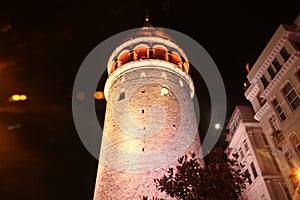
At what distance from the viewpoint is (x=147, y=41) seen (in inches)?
1174

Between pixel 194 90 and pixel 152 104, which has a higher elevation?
pixel 194 90

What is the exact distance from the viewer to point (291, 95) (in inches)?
727

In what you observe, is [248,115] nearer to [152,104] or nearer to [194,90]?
[194,90]

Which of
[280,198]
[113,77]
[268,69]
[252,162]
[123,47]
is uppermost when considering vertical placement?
[123,47]

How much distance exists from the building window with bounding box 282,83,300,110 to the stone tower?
7.69 meters

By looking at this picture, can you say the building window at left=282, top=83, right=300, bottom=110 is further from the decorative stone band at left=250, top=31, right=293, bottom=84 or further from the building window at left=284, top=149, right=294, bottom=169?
the building window at left=284, top=149, right=294, bottom=169

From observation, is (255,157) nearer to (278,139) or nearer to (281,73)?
(278,139)

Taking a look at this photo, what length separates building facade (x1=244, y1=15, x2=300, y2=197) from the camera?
18109 mm

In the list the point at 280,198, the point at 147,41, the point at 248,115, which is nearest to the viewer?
the point at 280,198

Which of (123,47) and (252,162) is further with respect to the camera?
(123,47)

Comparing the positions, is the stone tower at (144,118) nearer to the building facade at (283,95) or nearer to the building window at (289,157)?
the building facade at (283,95)

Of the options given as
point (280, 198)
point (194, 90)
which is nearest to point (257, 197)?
point (280, 198)

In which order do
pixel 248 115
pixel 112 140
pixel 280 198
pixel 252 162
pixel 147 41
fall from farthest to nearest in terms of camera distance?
pixel 147 41 → pixel 248 115 → pixel 252 162 → pixel 112 140 → pixel 280 198

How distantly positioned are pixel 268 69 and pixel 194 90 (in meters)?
10.2
